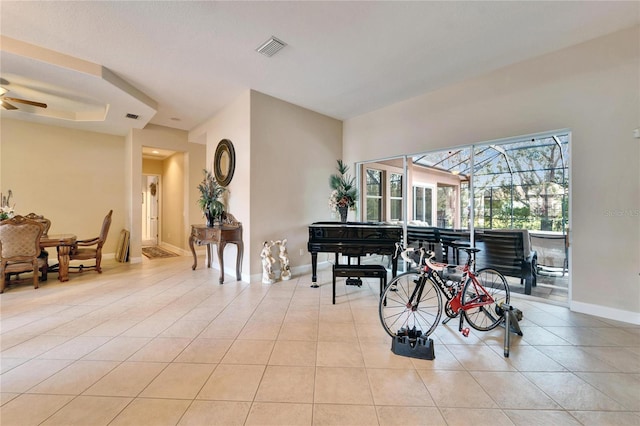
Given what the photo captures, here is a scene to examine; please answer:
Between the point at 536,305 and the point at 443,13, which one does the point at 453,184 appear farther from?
the point at 443,13

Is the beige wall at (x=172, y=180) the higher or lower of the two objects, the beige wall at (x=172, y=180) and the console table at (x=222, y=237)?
the higher

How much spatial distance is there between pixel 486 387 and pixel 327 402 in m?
1.15

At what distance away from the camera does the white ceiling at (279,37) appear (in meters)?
2.47

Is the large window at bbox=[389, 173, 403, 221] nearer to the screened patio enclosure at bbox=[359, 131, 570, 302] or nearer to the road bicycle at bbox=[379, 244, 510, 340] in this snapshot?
the screened patio enclosure at bbox=[359, 131, 570, 302]

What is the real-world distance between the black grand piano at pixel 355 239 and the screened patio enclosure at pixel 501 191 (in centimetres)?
121

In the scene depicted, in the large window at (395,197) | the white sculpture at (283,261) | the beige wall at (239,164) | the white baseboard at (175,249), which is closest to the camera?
the beige wall at (239,164)

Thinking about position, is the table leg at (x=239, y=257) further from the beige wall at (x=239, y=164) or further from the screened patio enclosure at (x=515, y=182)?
the screened patio enclosure at (x=515, y=182)

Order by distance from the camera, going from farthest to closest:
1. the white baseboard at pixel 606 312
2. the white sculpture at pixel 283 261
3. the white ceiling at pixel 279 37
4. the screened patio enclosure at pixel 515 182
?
the white sculpture at pixel 283 261, the screened patio enclosure at pixel 515 182, the white baseboard at pixel 606 312, the white ceiling at pixel 279 37

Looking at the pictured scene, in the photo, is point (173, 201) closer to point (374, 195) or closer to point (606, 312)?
point (374, 195)

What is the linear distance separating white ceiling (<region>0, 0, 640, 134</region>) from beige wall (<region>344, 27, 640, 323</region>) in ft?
0.86

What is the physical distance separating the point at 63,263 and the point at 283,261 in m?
3.69

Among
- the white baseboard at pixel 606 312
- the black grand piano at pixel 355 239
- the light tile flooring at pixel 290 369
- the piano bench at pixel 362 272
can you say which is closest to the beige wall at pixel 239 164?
the black grand piano at pixel 355 239

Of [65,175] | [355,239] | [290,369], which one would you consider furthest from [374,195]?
[65,175]

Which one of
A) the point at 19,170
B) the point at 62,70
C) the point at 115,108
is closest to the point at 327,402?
the point at 62,70
